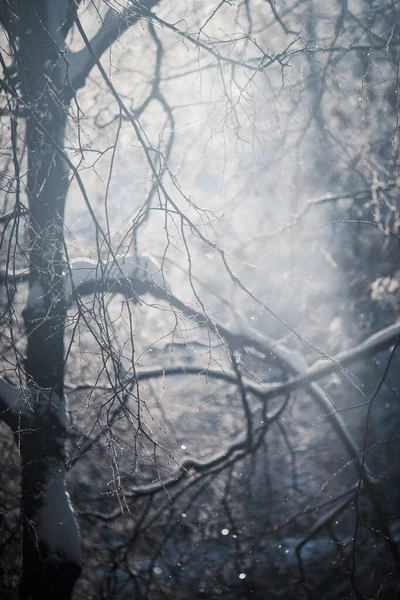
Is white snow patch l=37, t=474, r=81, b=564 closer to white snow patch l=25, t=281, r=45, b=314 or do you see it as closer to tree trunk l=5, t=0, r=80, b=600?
tree trunk l=5, t=0, r=80, b=600

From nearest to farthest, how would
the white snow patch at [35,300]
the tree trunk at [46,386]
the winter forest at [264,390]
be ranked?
1. the tree trunk at [46,386]
2. the white snow patch at [35,300]
3. the winter forest at [264,390]

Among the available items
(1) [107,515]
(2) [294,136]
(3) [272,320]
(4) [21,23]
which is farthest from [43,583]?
(2) [294,136]

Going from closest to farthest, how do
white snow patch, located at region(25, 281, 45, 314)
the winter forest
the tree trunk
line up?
the tree trunk < white snow patch, located at region(25, 281, 45, 314) < the winter forest

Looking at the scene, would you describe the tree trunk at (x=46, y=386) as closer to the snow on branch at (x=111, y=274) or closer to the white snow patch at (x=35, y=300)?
the white snow patch at (x=35, y=300)

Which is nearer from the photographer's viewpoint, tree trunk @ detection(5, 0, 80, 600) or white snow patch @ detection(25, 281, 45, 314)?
tree trunk @ detection(5, 0, 80, 600)

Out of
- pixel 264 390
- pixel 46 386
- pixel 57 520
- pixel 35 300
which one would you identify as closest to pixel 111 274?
pixel 35 300

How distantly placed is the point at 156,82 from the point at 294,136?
1.41 meters

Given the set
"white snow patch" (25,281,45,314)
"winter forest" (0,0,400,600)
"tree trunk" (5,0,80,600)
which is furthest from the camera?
"winter forest" (0,0,400,600)

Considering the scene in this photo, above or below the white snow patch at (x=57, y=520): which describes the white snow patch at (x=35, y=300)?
above

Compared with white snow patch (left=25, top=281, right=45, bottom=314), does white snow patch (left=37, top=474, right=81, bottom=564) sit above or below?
below

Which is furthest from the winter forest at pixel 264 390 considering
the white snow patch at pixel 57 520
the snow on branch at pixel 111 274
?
the white snow patch at pixel 57 520

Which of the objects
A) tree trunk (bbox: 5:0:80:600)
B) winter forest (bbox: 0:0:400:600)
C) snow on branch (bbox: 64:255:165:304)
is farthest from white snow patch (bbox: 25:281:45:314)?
winter forest (bbox: 0:0:400:600)

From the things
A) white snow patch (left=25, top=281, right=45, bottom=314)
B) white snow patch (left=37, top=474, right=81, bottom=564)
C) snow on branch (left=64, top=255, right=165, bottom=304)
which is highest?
snow on branch (left=64, top=255, right=165, bottom=304)

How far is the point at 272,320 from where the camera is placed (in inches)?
160
